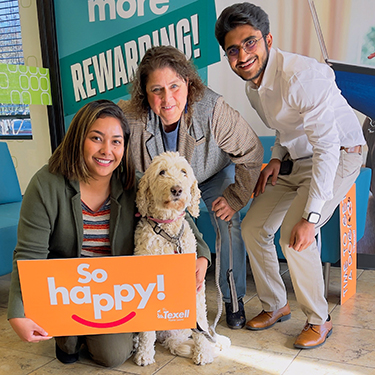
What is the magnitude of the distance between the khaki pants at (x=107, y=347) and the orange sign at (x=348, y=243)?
127 centimetres

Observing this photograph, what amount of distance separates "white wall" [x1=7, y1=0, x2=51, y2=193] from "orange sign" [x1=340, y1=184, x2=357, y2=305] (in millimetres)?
2816

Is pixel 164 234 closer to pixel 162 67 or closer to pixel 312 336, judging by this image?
pixel 162 67

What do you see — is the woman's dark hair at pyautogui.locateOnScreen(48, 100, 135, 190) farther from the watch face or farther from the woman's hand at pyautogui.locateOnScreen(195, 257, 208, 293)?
the watch face

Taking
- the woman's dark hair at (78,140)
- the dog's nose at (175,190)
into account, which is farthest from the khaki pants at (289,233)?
the woman's dark hair at (78,140)

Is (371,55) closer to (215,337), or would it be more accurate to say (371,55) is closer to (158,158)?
(158,158)

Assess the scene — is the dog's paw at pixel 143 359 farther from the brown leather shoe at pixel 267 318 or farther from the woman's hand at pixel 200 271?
the brown leather shoe at pixel 267 318

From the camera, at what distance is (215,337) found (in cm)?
188

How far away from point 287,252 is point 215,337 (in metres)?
Result: 0.50

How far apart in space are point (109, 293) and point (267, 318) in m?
0.97

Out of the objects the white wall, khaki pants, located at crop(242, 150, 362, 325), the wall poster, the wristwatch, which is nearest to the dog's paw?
khaki pants, located at crop(242, 150, 362, 325)

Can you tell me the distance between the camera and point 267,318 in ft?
6.98

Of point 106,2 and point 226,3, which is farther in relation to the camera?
point 106,2

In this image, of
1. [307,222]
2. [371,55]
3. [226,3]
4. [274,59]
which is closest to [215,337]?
[307,222]

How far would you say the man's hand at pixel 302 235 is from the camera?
1.84m
